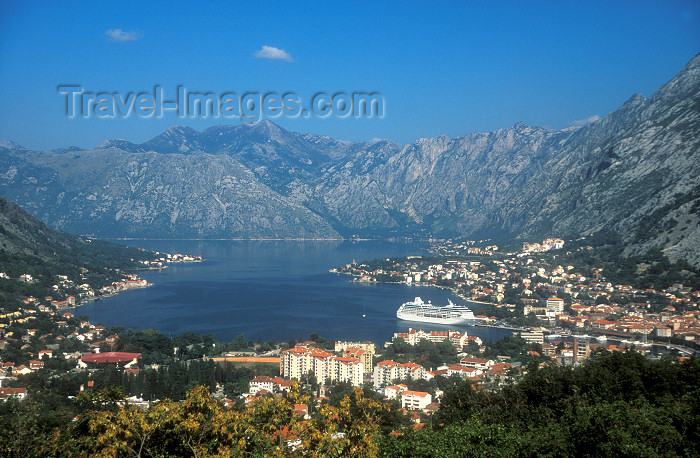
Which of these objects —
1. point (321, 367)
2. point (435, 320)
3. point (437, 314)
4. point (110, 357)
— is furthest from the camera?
point (437, 314)

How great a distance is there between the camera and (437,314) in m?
31.8

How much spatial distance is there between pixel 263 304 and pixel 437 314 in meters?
9.47

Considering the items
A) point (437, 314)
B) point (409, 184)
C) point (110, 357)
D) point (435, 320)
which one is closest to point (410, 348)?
point (435, 320)

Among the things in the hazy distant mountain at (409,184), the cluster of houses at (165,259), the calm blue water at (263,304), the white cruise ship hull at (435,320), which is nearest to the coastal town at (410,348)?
the white cruise ship hull at (435,320)

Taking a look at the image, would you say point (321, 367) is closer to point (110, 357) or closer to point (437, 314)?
point (110, 357)

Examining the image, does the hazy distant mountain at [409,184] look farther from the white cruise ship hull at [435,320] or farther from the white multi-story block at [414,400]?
the white multi-story block at [414,400]

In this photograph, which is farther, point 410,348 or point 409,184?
point 409,184

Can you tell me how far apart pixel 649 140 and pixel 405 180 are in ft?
269

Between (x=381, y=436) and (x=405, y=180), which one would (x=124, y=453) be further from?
(x=405, y=180)

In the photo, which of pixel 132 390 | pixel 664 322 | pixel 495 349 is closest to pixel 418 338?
pixel 495 349

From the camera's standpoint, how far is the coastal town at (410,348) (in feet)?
55.0

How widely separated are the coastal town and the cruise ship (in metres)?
0.89

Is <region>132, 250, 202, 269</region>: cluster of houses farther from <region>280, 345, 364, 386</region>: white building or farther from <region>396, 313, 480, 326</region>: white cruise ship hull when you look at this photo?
<region>280, 345, 364, 386</region>: white building

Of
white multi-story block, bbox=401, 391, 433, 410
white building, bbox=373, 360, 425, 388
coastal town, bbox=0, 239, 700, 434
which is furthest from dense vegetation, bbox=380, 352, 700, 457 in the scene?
white building, bbox=373, 360, 425, 388
